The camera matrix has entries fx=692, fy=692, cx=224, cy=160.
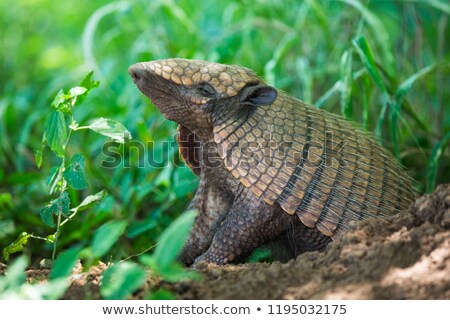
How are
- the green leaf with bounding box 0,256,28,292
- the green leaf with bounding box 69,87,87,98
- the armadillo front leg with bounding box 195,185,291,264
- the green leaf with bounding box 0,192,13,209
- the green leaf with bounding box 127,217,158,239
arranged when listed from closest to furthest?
the green leaf with bounding box 0,256,28,292
the green leaf with bounding box 69,87,87,98
the armadillo front leg with bounding box 195,185,291,264
the green leaf with bounding box 127,217,158,239
the green leaf with bounding box 0,192,13,209

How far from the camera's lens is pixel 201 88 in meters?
3.48

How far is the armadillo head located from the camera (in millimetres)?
3426

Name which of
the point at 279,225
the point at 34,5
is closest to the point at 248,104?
the point at 279,225

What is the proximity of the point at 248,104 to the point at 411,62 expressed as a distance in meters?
2.83

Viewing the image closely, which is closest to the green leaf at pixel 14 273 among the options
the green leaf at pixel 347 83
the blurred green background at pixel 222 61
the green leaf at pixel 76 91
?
the green leaf at pixel 76 91

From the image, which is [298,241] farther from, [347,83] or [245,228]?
[347,83]

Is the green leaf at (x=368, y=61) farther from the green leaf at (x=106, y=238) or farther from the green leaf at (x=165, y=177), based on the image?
the green leaf at (x=106, y=238)

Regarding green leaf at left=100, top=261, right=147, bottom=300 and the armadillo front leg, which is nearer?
green leaf at left=100, top=261, right=147, bottom=300

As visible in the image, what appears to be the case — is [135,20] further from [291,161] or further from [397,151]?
[291,161]

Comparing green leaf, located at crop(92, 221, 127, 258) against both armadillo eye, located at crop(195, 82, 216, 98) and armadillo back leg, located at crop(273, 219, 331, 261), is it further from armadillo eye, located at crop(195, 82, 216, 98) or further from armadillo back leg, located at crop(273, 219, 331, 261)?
armadillo back leg, located at crop(273, 219, 331, 261)

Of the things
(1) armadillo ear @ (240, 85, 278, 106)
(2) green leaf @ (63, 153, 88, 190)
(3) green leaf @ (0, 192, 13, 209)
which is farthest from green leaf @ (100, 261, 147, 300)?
(3) green leaf @ (0, 192, 13, 209)

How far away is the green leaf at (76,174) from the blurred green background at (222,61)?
0.69 m

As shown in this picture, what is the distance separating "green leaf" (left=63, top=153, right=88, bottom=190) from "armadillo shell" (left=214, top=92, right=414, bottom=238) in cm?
68
